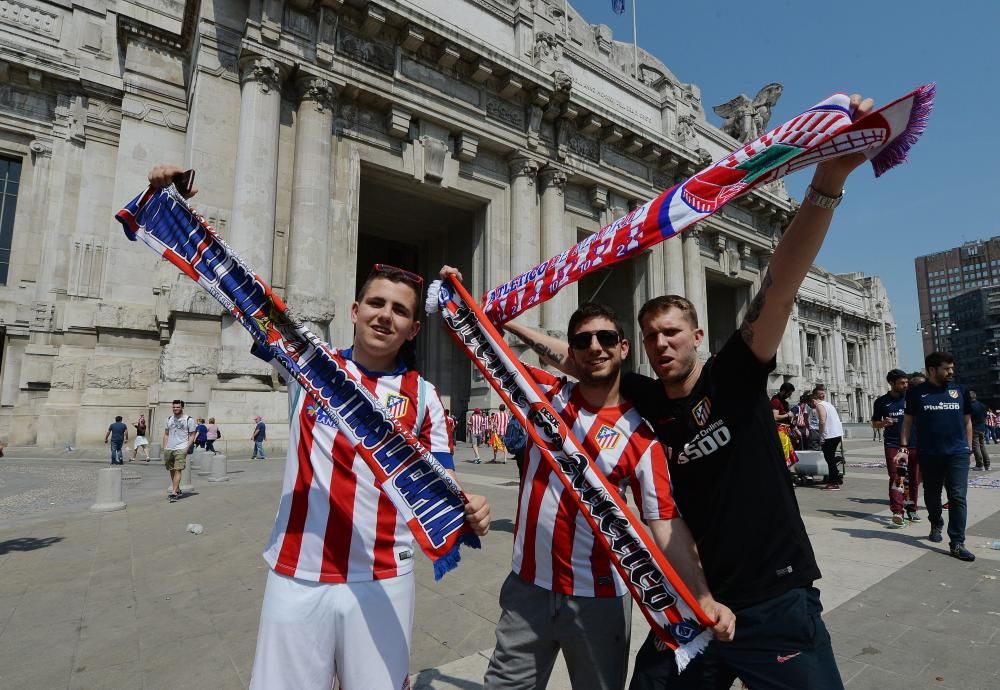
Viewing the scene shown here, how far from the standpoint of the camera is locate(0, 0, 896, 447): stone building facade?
14.1 m

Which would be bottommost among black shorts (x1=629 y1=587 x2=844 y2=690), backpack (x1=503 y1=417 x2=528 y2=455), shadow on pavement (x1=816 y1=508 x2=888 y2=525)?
shadow on pavement (x1=816 y1=508 x2=888 y2=525)

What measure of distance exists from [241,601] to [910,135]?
5.20 metres

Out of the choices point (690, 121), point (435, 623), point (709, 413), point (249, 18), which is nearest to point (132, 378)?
point (249, 18)

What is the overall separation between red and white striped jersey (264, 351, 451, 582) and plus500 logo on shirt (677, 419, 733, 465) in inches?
38.1

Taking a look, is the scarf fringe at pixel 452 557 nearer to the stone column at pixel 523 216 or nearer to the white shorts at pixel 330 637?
the white shorts at pixel 330 637

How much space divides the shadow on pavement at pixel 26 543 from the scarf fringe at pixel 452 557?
21.6ft

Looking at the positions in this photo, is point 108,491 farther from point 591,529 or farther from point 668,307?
point 668,307

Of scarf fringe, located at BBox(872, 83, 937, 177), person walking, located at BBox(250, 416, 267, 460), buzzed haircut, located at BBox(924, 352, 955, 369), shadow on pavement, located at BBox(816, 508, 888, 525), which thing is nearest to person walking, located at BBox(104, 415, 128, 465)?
person walking, located at BBox(250, 416, 267, 460)

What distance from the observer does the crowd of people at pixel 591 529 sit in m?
1.66

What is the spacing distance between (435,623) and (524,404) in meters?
2.47

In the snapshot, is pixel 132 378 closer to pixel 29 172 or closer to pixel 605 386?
pixel 29 172

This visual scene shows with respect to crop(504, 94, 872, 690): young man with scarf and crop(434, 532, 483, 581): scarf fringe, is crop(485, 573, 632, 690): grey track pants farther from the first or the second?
crop(434, 532, 483, 581): scarf fringe

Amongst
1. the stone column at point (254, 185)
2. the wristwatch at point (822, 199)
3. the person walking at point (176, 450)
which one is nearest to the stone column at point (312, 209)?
the stone column at point (254, 185)

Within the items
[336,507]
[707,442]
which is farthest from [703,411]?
[336,507]
